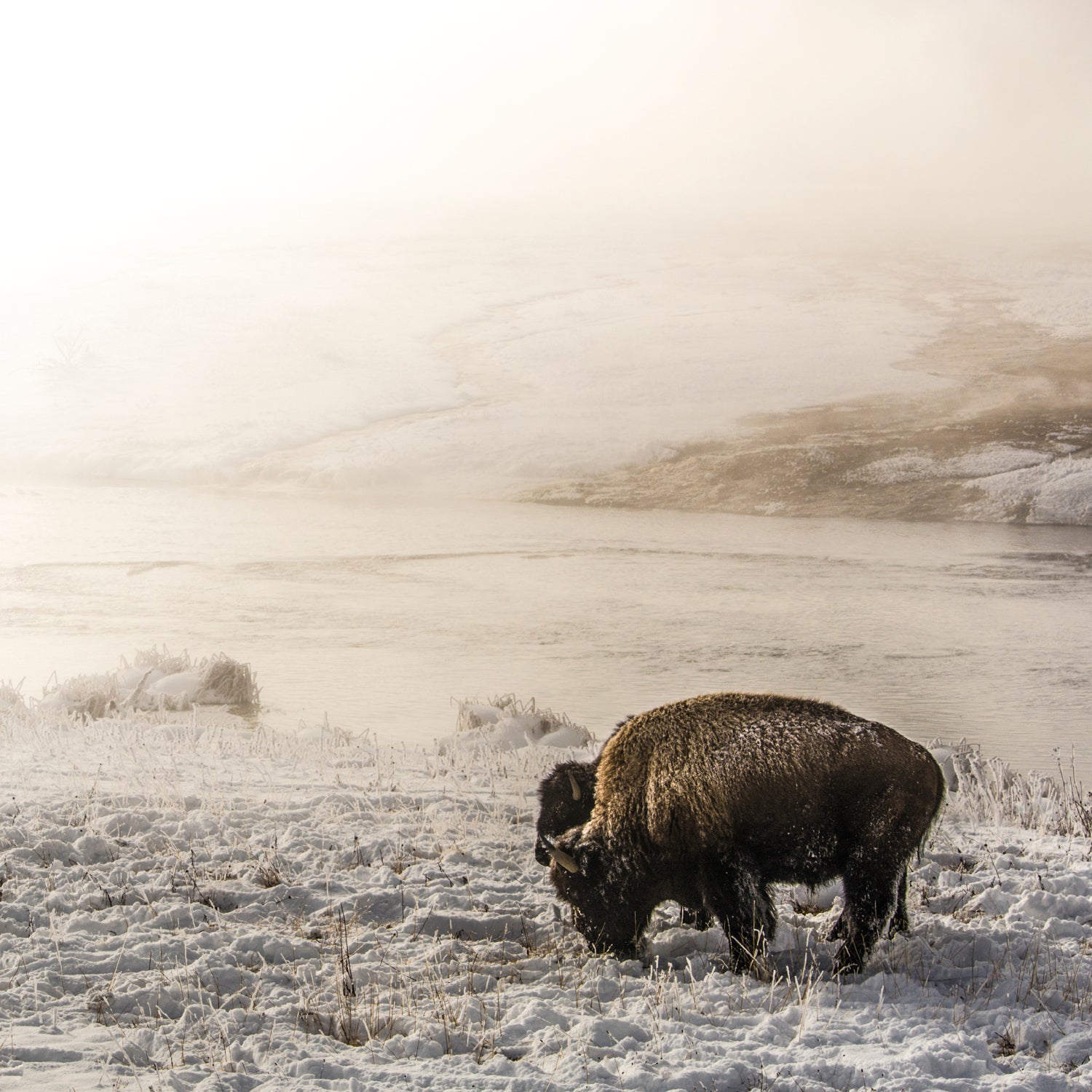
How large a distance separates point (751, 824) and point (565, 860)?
0.60 meters

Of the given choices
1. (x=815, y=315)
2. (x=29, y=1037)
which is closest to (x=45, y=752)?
(x=29, y=1037)

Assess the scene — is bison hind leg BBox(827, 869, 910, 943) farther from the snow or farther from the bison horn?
the snow

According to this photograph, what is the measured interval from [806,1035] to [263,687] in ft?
20.5

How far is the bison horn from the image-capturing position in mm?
3129

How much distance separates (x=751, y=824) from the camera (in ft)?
9.82

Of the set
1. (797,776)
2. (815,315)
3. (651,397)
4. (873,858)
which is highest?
(815,315)

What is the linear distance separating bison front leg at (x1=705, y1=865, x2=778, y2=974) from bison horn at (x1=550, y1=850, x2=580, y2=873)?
427 mm

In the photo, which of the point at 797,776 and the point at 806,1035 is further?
the point at 797,776

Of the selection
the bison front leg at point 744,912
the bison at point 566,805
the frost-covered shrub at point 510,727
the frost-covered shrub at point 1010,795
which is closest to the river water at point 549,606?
the frost-covered shrub at point 510,727

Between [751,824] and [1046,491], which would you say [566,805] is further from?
[1046,491]

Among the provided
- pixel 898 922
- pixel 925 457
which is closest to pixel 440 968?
pixel 898 922

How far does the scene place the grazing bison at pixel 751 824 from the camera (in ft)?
9.73

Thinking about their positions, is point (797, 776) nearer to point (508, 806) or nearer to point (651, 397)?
point (508, 806)

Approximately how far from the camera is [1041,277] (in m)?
9.73
